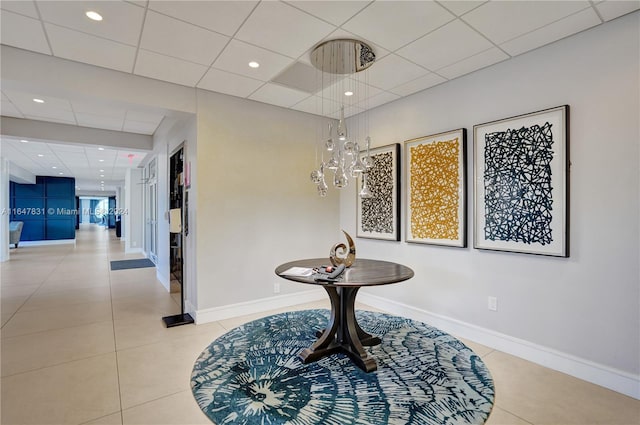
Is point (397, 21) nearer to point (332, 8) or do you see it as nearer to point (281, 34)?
point (332, 8)

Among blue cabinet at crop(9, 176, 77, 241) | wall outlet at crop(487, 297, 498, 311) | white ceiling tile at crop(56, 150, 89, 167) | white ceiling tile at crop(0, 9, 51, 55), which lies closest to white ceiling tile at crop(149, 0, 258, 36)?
white ceiling tile at crop(0, 9, 51, 55)

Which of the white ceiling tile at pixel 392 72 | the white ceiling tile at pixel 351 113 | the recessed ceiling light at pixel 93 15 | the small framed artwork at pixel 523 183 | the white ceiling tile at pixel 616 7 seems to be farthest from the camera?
the white ceiling tile at pixel 351 113

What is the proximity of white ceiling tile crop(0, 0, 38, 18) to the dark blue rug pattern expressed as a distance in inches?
247

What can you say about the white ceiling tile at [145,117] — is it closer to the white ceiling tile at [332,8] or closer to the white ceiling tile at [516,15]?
the white ceiling tile at [332,8]

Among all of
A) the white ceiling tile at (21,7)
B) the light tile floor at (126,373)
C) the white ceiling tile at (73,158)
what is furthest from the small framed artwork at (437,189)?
the white ceiling tile at (73,158)

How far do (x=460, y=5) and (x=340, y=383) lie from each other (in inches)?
116

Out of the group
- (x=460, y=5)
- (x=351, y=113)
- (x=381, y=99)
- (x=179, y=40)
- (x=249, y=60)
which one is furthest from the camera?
(x=351, y=113)

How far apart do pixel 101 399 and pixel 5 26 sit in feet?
9.73

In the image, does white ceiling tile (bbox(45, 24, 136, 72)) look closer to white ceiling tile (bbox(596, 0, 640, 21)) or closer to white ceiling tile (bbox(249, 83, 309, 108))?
white ceiling tile (bbox(249, 83, 309, 108))

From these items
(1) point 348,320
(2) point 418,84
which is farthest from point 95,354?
(2) point 418,84

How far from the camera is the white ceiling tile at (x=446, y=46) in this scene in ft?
8.31

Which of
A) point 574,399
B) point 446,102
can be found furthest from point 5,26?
point 574,399

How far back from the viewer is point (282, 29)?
2490 mm

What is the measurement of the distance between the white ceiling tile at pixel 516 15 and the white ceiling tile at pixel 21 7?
3177mm
